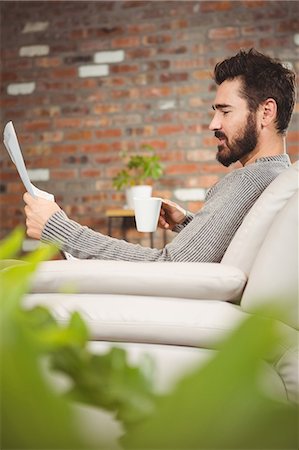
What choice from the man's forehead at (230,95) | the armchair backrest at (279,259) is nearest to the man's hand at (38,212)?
the armchair backrest at (279,259)

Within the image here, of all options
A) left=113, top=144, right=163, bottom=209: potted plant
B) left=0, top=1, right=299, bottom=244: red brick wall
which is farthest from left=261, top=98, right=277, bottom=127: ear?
left=0, top=1, right=299, bottom=244: red brick wall

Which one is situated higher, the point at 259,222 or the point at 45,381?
the point at 45,381

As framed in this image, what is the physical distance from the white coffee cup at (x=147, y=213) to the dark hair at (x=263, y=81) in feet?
1.87

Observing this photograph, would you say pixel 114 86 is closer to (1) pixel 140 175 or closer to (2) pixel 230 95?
(1) pixel 140 175

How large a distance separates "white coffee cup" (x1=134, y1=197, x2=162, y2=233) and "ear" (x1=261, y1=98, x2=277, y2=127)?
0.55 metres

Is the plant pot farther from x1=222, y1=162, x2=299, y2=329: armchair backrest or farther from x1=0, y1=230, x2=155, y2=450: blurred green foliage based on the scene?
x1=0, y1=230, x2=155, y2=450: blurred green foliage

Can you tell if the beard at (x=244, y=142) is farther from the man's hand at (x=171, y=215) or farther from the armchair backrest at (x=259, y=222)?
the armchair backrest at (x=259, y=222)

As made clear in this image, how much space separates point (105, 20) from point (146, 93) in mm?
612

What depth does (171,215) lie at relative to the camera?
2172 mm

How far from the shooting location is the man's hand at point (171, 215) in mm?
2154

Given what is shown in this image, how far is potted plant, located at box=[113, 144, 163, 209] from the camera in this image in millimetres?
3846

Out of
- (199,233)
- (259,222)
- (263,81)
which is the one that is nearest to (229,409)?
(259,222)

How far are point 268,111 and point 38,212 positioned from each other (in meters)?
0.93

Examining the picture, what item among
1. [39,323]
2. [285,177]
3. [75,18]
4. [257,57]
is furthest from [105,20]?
[39,323]
